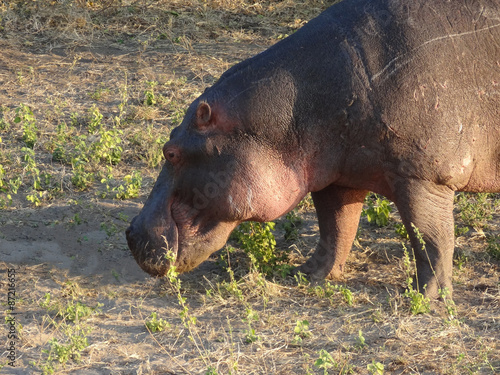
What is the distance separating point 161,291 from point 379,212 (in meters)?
1.87

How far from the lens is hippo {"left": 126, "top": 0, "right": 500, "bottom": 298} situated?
4.73m

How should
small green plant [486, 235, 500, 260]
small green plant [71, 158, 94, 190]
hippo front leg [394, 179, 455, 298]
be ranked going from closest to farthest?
hippo front leg [394, 179, 455, 298] → small green plant [486, 235, 500, 260] → small green plant [71, 158, 94, 190]

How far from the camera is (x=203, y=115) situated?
4.99 meters

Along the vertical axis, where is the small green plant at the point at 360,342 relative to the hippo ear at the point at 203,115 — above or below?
below

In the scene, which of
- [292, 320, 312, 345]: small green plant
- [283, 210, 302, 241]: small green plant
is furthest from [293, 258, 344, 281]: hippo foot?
[292, 320, 312, 345]: small green plant

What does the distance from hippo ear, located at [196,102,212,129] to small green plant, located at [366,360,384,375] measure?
1780 millimetres

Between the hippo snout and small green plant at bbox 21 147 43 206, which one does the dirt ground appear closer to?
small green plant at bbox 21 147 43 206

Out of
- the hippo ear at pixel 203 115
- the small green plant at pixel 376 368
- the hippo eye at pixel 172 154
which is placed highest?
the hippo ear at pixel 203 115

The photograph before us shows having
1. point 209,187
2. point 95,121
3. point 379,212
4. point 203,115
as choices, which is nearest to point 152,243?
point 209,187

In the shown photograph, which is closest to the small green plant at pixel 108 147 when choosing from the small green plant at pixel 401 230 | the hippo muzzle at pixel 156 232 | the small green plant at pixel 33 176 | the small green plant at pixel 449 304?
the small green plant at pixel 33 176

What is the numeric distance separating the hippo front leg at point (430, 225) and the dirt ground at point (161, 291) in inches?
7.3

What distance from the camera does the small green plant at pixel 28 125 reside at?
7.58m

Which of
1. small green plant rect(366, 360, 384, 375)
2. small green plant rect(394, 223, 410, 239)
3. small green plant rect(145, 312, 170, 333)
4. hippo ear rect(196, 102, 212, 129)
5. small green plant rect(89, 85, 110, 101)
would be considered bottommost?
small green plant rect(145, 312, 170, 333)

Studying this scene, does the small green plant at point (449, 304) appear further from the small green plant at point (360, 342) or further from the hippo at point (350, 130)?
the small green plant at point (360, 342)
